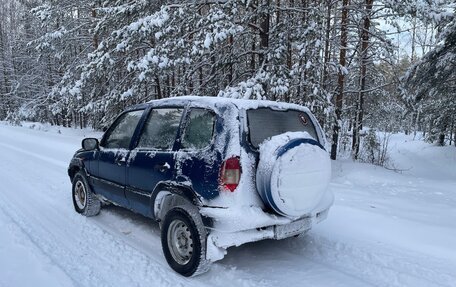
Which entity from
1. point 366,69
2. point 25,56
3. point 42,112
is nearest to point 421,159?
point 366,69

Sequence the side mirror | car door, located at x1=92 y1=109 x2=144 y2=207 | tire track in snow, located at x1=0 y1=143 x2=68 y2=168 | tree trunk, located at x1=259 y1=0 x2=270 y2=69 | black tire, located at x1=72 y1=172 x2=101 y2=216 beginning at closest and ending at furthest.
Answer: car door, located at x1=92 y1=109 x2=144 y2=207 < the side mirror < black tire, located at x1=72 y1=172 x2=101 y2=216 < tree trunk, located at x1=259 y1=0 x2=270 y2=69 < tire track in snow, located at x1=0 y1=143 x2=68 y2=168

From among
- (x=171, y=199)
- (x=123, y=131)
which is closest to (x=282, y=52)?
(x=123, y=131)

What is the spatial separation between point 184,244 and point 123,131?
2.10 metres

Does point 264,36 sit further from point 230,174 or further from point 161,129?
point 230,174

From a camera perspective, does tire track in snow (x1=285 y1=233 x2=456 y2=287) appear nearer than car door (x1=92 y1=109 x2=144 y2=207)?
Yes

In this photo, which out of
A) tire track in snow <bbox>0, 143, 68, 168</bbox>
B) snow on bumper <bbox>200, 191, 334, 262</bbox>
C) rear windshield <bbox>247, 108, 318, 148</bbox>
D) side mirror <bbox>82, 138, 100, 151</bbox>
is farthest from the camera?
tire track in snow <bbox>0, 143, 68, 168</bbox>

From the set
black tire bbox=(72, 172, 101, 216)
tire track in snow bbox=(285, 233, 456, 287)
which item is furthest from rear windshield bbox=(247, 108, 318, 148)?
black tire bbox=(72, 172, 101, 216)

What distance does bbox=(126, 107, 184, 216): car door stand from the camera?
4406mm

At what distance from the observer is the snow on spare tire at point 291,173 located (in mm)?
3768

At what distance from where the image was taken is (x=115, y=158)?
5316 mm

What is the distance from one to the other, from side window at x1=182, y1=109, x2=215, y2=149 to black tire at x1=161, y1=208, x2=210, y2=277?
29.7 inches

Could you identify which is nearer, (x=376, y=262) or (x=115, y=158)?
(x=376, y=262)

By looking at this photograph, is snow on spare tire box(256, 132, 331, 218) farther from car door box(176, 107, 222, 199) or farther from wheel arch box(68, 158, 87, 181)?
wheel arch box(68, 158, 87, 181)

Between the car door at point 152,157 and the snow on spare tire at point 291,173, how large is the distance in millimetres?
1098
